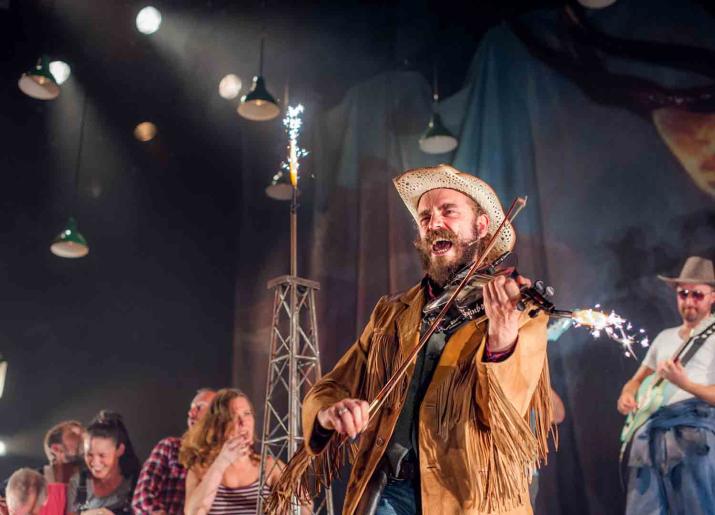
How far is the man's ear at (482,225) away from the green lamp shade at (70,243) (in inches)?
201

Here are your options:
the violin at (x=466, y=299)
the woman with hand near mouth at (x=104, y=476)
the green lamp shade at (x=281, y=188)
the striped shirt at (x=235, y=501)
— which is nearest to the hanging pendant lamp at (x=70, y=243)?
the woman with hand near mouth at (x=104, y=476)

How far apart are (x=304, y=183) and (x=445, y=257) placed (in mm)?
5259

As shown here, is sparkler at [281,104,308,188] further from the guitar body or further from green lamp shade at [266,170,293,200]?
the guitar body

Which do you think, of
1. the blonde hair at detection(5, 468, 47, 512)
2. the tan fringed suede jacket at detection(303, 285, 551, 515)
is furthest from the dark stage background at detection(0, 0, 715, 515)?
the tan fringed suede jacket at detection(303, 285, 551, 515)

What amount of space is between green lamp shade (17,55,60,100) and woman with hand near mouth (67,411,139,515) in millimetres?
2972

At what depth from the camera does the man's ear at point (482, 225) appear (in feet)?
8.42

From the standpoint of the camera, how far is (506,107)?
20.4 feet

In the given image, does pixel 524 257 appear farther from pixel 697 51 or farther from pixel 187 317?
pixel 187 317

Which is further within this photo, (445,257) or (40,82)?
(40,82)

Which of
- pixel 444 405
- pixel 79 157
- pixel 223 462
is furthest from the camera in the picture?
pixel 79 157

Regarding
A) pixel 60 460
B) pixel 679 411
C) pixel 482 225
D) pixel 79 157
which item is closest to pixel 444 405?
pixel 482 225

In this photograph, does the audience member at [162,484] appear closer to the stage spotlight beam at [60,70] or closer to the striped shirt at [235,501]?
the striped shirt at [235,501]

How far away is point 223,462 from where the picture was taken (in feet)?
15.5

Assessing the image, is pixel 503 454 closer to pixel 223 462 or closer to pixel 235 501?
pixel 223 462
